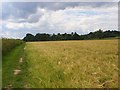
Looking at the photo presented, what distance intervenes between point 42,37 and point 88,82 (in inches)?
5408

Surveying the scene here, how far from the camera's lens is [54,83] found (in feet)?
29.8

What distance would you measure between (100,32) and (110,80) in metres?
119

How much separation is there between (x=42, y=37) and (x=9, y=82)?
13456 cm

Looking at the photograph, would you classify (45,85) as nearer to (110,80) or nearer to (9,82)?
(110,80)

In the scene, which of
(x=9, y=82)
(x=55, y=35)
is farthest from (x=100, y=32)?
(x=9, y=82)

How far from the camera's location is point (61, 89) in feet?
27.3

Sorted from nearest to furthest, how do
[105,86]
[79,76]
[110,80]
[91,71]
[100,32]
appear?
1. [105,86]
2. [110,80]
3. [79,76]
4. [91,71]
5. [100,32]

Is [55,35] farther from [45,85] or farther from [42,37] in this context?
[45,85]

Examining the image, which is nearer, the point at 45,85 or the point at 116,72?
the point at 45,85

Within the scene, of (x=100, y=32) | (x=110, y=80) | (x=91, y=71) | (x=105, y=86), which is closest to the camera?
(x=105, y=86)

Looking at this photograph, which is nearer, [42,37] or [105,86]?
[105,86]

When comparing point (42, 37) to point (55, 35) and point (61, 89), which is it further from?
point (61, 89)

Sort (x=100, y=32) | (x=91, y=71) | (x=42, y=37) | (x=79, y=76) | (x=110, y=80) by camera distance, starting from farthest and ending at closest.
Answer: (x=42, y=37), (x=100, y=32), (x=91, y=71), (x=79, y=76), (x=110, y=80)

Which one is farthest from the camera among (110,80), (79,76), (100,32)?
(100,32)
